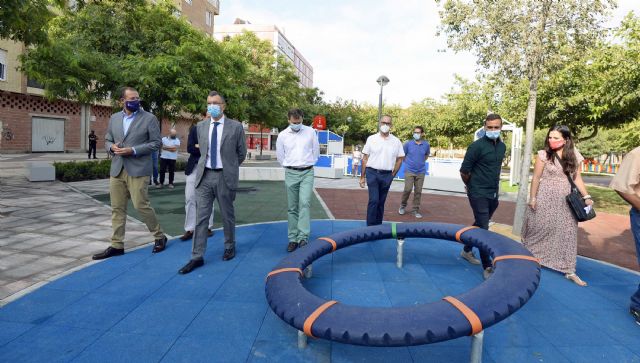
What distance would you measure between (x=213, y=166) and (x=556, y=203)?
413 cm

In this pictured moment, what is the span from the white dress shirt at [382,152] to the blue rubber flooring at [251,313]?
4.99 feet

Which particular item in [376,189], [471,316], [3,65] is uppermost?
[3,65]

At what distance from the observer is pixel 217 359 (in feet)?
8.94

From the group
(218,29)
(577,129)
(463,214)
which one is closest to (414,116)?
(577,129)

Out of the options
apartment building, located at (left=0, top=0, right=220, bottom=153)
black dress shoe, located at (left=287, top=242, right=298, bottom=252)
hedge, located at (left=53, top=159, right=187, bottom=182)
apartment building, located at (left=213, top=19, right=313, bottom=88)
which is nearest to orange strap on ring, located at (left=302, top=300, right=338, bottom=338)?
black dress shoe, located at (left=287, top=242, right=298, bottom=252)

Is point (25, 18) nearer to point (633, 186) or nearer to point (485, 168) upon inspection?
point (485, 168)

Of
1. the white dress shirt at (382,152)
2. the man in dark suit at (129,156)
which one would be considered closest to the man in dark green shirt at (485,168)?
the white dress shirt at (382,152)

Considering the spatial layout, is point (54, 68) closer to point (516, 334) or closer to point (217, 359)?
point (217, 359)

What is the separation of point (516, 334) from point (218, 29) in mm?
90386

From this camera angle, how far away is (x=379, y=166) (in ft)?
20.0

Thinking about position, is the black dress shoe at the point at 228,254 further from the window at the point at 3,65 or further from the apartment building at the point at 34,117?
the window at the point at 3,65

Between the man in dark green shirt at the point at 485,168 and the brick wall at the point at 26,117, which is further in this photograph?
the brick wall at the point at 26,117

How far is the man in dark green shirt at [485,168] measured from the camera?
470 centimetres

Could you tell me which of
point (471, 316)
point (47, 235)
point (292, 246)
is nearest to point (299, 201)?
point (292, 246)
